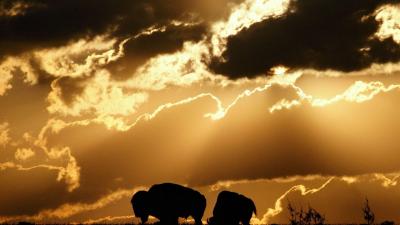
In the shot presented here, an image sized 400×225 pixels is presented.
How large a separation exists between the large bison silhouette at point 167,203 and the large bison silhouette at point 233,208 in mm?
1975

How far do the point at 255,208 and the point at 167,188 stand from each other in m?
7.48

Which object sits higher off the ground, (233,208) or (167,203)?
(167,203)

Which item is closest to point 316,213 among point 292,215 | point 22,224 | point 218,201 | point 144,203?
point 292,215

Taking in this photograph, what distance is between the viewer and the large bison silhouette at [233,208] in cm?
4062

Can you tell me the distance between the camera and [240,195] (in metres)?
42.8

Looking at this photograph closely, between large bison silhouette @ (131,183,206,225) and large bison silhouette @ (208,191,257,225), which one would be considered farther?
large bison silhouette @ (131,183,206,225)

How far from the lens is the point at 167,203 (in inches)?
1624

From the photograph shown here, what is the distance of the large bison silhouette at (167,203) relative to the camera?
41.1m

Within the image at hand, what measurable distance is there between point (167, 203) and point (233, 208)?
17.1 ft

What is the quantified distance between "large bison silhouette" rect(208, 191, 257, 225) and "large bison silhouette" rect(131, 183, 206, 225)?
77.8 inches

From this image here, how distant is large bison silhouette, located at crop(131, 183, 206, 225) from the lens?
41.1 metres

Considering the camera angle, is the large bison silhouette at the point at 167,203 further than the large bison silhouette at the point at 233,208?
Yes

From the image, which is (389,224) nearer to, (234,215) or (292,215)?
(292,215)

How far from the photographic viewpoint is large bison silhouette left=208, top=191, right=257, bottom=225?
133 feet
